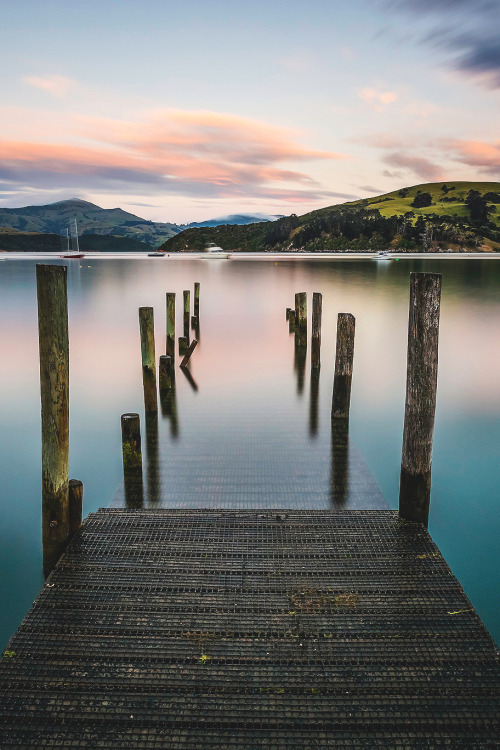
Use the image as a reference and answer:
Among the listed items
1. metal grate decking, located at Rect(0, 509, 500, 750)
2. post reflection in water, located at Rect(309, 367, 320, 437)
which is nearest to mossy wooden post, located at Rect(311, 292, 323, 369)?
post reflection in water, located at Rect(309, 367, 320, 437)

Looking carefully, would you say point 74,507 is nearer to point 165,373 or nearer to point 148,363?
point 148,363

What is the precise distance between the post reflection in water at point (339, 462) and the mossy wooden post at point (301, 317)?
8361 millimetres

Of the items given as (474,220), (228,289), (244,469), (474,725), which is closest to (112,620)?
(474,725)

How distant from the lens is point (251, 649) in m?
3.92

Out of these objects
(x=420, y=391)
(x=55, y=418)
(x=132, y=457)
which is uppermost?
(x=420, y=391)

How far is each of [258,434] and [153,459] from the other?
211 cm

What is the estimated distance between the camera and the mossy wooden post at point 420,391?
5.53 m

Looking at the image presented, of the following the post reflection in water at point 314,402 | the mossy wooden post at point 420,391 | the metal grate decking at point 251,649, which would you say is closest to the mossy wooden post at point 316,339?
the post reflection in water at point 314,402

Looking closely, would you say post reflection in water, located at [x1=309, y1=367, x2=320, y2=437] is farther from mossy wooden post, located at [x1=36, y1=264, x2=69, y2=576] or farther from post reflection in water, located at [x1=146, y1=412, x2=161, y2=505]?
mossy wooden post, located at [x1=36, y1=264, x2=69, y2=576]

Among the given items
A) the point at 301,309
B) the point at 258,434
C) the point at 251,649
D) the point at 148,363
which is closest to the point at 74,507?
the point at 251,649

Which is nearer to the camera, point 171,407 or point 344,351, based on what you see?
point 344,351

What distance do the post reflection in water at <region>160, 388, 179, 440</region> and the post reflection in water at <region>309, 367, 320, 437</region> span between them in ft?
8.53

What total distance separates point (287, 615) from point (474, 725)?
145 centimetres

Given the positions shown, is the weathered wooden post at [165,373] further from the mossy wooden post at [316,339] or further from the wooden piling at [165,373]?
the mossy wooden post at [316,339]
